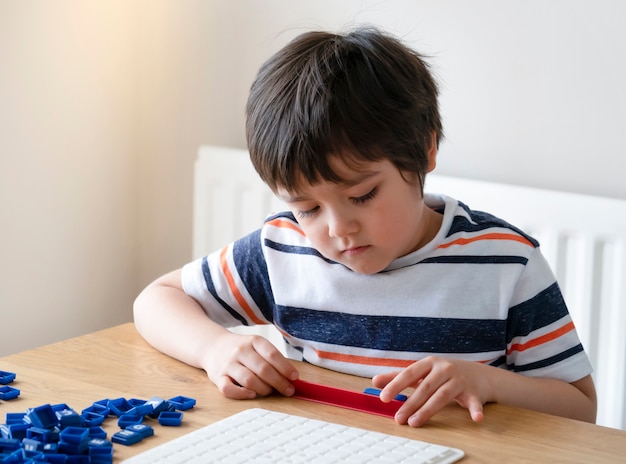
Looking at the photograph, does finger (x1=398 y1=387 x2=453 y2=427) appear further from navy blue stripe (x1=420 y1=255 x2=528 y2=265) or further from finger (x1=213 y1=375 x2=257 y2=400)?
navy blue stripe (x1=420 y1=255 x2=528 y2=265)

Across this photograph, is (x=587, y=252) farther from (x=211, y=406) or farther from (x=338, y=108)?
(x=211, y=406)

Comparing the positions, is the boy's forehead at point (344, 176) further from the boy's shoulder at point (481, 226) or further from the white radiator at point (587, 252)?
the white radiator at point (587, 252)

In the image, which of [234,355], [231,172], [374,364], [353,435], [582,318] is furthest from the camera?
[231,172]

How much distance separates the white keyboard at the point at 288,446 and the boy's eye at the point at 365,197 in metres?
0.26

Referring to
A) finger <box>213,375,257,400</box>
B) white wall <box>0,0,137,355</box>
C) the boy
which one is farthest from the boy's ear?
white wall <box>0,0,137,355</box>

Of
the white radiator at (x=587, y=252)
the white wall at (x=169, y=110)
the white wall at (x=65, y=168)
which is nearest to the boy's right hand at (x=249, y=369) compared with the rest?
the white radiator at (x=587, y=252)

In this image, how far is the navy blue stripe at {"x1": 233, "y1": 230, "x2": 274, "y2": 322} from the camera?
1179 mm

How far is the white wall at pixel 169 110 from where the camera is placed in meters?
1.59

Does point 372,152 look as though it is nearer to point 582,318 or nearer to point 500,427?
point 500,427

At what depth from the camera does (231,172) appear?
1.95 m

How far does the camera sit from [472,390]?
885 mm

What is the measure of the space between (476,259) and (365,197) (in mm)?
192

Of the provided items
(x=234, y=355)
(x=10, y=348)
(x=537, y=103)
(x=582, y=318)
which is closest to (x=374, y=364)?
(x=234, y=355)

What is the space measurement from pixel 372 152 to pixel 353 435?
12.6 inches
